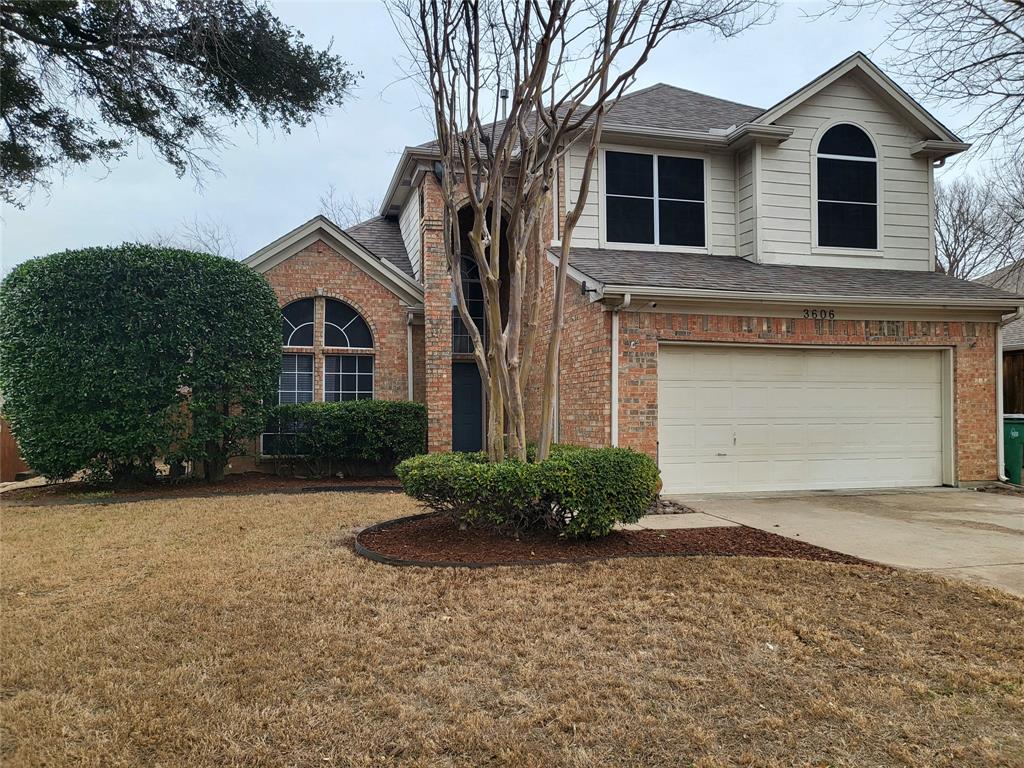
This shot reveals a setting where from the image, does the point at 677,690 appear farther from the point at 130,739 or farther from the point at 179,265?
the point at 179,265

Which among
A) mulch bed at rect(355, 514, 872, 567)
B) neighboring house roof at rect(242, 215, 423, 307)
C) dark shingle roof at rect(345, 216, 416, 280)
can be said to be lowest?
mulch bed at rect(355, 514, 872, 567)

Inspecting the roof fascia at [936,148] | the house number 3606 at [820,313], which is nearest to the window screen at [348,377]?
the house number 3606 at [820,313]

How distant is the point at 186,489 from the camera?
1089 cm

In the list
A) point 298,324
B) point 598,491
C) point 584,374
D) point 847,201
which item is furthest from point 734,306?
point 298,324

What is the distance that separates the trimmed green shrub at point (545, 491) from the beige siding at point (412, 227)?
813 cm

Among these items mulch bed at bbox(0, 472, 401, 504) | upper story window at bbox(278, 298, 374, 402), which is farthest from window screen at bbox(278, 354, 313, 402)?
mulch bed at bbox(0, 472, 401, 504)

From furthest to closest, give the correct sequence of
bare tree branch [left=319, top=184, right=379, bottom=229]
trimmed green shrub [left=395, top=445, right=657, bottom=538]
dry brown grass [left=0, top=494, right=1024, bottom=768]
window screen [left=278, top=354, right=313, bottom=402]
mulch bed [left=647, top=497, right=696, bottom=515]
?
bare tree branch [left=319, top=184, right=379, bottom=229] → window screen [left=278, top=354, right=313, bottom=402] → mulch bed [left=647, top=497, right=696, bottom=515] → trimmed green shrub [left=395, top=445, right=657, bottom=538] → dry brown grass [left=0, top=494, right=1024, bottom=768]

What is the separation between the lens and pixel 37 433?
10086mm

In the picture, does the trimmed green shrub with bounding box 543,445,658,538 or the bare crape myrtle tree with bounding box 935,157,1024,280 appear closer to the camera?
the trimmed green shrub with bounding box 543,445,658,538

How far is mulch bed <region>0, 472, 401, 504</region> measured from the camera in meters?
10.2

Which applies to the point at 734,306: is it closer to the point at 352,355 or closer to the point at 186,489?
the point at 352,355

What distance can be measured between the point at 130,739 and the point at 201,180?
26.1ft

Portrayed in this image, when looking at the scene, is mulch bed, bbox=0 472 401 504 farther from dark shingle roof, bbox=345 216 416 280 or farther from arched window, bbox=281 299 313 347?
dark shingle roof, bbox=345 216 416 280

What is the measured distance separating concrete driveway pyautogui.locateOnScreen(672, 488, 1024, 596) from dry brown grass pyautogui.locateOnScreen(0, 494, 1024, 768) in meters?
0.85
